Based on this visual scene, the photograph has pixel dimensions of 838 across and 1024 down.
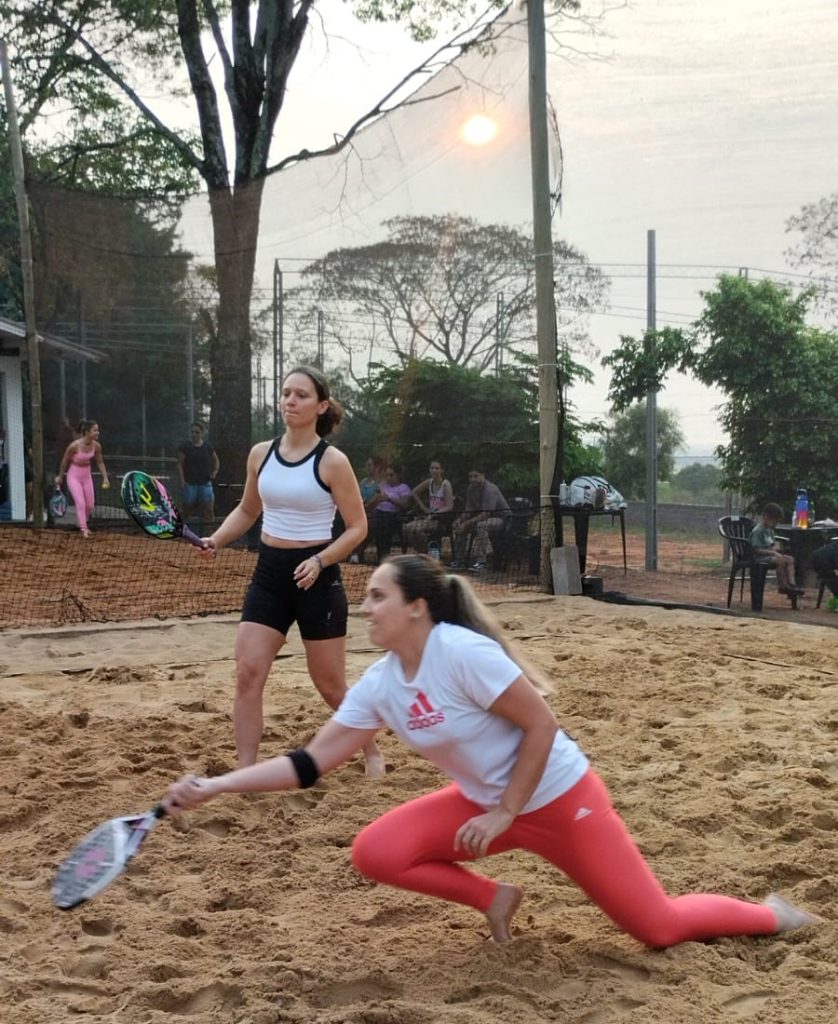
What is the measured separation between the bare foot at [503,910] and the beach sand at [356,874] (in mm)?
58

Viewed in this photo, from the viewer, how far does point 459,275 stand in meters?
11.7

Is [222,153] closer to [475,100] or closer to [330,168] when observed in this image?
[330,168]

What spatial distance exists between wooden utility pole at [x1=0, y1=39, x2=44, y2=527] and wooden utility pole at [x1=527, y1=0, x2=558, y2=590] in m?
6.72

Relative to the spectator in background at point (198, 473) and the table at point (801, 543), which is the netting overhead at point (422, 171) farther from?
the table at point (801, 543)

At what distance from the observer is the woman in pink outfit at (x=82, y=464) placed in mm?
13398

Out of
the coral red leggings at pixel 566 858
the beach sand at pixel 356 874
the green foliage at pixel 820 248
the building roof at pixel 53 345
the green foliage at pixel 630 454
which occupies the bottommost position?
the beach sand at pixel 356 874

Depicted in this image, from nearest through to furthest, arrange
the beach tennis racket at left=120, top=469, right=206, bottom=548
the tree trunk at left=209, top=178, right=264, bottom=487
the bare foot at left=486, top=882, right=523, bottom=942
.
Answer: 1. the bare foot at left=486, top=882, right=523, bottom=942
2. the beach tennis racket at left=120, top=469, right=206, bottom=548
3. the tree trunk at left=209, top=178, right=264, bottom=487

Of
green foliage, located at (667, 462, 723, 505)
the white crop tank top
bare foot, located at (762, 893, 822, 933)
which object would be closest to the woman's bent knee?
bare foot, located at (762, 893, 822, 933)

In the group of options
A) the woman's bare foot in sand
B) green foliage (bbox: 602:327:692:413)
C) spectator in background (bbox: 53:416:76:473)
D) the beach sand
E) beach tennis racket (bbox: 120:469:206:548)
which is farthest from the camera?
spectator in background (bbox: 53:416:76:473)

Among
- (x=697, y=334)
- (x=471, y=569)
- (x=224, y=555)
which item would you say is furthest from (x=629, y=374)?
(x=224, y=555)

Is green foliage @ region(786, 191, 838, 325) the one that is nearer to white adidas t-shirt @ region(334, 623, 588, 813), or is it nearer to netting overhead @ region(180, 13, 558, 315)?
netting overhead @ region(180, 13, 558, 315)

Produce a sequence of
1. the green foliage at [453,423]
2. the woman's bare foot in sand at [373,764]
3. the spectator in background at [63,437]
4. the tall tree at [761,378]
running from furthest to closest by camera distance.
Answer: the spectator in background at [63,437], the green foliage at [453,423], the tall tree at [761,378], the woman's bare foot in sand at [373,764]

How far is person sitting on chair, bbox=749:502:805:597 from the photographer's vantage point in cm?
932

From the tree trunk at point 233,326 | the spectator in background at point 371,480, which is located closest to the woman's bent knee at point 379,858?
the spectator in background at point 371,480
